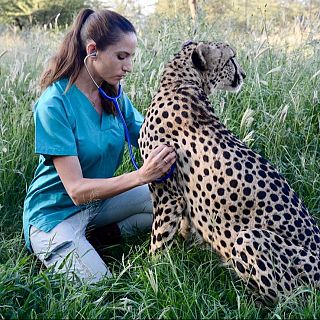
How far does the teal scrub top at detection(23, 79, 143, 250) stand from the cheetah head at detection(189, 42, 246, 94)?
45 centimetres

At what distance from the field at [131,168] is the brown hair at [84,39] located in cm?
60

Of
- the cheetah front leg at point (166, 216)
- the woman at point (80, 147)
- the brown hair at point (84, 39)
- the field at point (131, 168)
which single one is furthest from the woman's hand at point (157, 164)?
the brown hair at point (84, 39)

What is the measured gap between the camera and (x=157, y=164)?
2248 millimetres

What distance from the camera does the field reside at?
6.55ft

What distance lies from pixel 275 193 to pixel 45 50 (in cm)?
333

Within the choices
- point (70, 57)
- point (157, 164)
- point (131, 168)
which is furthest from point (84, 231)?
point (70, 57)

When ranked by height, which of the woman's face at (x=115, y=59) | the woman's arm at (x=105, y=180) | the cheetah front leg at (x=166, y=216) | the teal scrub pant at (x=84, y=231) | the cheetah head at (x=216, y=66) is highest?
the woman's face at (x=115, y=59)

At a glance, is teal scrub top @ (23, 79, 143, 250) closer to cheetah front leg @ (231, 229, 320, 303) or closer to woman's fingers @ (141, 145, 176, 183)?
woman's fingers @ (141, 145, 176, 183)

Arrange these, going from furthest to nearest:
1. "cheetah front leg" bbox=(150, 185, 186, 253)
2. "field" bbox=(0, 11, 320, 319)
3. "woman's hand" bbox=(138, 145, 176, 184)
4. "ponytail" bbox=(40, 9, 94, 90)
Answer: "ponytail" bbox=(40, 9, 94, 90) → "cheetah front leg" bbox=(150, 185, 186, 253) → "woman's hand" bbox=(138, 145, 176, 184) → "field" bbox=(0, 11, 320, 319)

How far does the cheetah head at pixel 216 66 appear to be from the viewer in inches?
98.9

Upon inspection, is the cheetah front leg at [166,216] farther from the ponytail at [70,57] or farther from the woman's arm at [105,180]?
the ponytail at [70,57]

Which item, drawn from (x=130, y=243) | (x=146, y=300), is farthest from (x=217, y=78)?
(x=146, y=300)

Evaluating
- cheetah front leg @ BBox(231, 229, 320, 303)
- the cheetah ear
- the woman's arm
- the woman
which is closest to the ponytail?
the woman

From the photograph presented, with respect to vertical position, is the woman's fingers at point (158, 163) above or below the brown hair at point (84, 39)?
below
